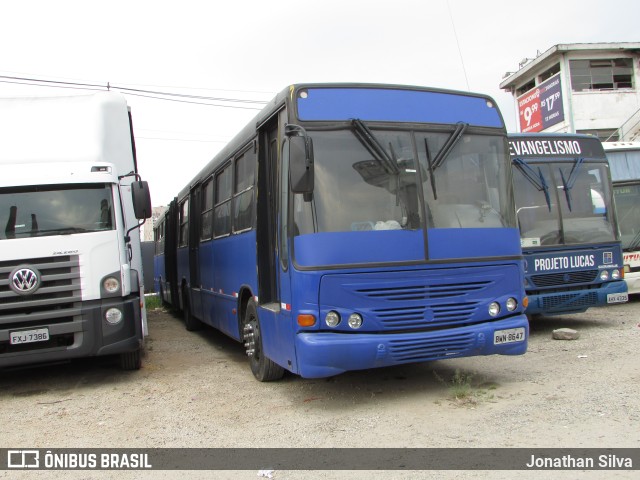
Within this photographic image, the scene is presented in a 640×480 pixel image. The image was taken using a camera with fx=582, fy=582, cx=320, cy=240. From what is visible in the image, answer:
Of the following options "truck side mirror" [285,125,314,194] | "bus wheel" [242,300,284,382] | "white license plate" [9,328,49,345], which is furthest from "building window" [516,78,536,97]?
"white license plate" [9,328,49,345]

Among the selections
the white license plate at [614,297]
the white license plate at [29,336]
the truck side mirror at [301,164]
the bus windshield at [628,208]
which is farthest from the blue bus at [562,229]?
the white license plate at [29,336]

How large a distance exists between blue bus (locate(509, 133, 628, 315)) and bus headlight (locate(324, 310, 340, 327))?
4.46m

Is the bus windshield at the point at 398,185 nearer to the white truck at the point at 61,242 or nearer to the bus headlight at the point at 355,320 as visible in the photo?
the bus headlight at the point at 355,320

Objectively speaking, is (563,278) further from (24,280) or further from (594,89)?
(594,89)

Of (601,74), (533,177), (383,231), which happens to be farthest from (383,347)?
(601,74)

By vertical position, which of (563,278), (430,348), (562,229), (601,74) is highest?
(601,74)

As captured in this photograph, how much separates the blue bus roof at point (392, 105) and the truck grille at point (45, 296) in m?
3.45

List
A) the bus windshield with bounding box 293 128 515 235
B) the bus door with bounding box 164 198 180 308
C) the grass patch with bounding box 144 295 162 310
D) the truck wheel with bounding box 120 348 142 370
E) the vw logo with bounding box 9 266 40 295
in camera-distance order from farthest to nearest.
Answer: the grass patch with bounding box 144 295 162 310
the bus door with bounding box 164 198 180 308
the truck wheel with bounding box 120 348 142 370
the vw logo with bounding box 9 266 40 295
the bus windshield with bounding box 293 128 515 235

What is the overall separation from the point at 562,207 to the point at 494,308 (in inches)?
156

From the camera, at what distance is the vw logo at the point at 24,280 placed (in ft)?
A: 21.7

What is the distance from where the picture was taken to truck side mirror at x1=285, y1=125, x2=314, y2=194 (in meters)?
5.14

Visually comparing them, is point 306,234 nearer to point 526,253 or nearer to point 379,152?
point 379,152

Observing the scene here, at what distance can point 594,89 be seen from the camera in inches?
1138

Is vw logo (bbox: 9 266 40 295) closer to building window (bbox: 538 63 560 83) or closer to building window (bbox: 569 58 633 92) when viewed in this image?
building window (bbox: 569 58 633 92)
